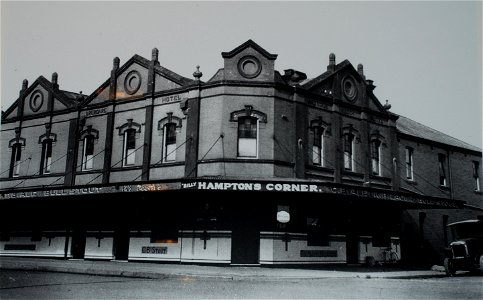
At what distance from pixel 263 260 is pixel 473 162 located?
19820mm

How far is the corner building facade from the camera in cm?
1911

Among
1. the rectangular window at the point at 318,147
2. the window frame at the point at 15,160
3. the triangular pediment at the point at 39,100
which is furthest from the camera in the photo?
the window frame at the point at 15,160

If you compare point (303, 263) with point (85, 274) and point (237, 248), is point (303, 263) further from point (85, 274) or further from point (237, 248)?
point (85, 274)

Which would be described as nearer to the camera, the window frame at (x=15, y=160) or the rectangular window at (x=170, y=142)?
the rectangular window at (x=170, y=142)

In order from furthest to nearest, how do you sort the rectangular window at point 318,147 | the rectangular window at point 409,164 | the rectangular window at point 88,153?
the rectangular window at point 409,164 → the rectangular window at point 88,153 → the rectangular window at point 318,147

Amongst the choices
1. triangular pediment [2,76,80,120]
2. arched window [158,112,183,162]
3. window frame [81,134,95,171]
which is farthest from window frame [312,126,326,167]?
triangular pediment [2,76,80,120]

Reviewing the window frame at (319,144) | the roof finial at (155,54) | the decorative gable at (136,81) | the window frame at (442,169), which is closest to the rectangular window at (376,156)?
the window frame at (319,144)

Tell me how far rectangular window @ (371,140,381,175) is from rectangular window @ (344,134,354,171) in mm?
1722

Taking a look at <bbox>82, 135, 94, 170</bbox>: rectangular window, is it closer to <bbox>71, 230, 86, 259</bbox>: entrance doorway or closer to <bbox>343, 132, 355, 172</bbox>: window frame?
<bbox>71, 230, 86, 259</bbox>: entrance doorway

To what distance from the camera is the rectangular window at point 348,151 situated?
2267 cm

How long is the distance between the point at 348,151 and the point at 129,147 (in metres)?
10.8

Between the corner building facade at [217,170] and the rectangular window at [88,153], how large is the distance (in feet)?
0.20

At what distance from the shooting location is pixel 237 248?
18766mm

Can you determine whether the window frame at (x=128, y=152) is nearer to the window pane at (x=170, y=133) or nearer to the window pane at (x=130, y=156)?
the window pane at (x=130, y=156)
